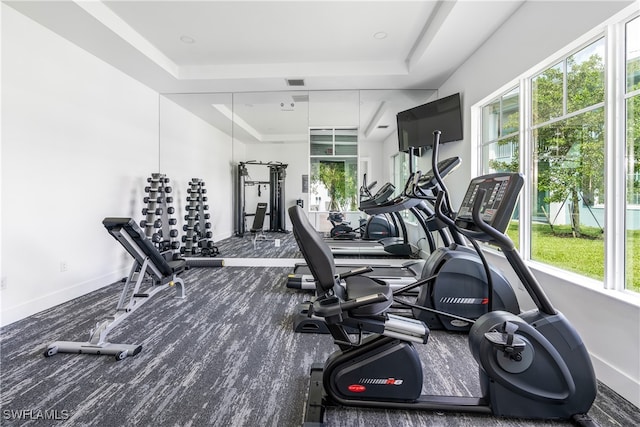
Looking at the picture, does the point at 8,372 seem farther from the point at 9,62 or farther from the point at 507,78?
the point at 507,78

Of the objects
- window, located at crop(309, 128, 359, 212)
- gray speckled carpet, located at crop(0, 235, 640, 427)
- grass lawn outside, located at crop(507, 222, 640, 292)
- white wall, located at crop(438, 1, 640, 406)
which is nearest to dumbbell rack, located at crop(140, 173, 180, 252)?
gray speckled carpet, located at crop(0, 235, 640, 427)

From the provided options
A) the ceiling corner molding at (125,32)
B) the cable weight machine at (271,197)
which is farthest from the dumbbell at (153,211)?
the cable weight machine at (271,197)

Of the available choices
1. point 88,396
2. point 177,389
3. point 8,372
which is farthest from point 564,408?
point 8,372

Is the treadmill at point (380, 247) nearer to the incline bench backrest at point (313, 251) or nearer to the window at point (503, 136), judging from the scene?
the window at point (503, 136)

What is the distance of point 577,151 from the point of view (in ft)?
8.11

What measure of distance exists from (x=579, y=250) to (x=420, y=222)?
56.2 inches

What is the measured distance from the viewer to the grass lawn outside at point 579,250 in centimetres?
200

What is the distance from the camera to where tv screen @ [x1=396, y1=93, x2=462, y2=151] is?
4.31 meters

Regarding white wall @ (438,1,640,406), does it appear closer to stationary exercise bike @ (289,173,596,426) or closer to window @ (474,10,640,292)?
window @ (474,10,640,292)

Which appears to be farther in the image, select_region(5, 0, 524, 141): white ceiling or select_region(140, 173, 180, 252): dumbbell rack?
select_region(140, 173, 180, 252): dumbbell rack

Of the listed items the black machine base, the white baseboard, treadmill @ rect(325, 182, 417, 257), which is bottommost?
the black machine base

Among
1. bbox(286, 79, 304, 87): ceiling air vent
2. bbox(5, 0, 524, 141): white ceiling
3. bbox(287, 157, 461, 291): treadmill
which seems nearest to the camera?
bbox(287, 157, 461, 291): treadmill
